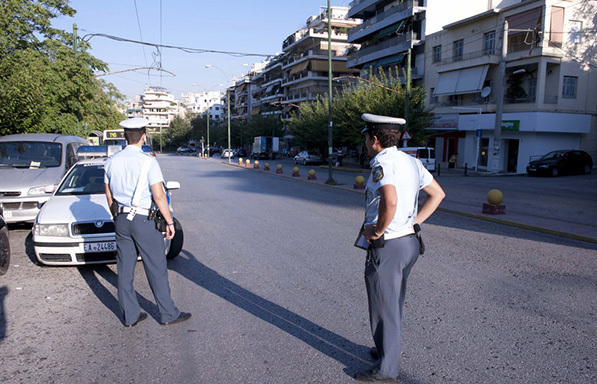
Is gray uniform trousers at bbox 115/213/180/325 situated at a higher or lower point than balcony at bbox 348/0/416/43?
lower

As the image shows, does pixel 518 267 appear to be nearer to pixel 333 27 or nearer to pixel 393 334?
pixel 393 334

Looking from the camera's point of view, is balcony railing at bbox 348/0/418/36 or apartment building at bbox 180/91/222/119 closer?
balcony railing at bbox 348/0/418/36

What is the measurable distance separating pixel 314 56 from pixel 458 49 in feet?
113

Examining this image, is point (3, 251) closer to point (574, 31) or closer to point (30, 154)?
point (30, 154)

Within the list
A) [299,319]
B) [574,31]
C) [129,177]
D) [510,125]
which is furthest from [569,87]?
[129,177]

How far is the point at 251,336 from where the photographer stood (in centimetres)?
414

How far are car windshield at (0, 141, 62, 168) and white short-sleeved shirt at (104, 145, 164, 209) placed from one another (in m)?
7.02

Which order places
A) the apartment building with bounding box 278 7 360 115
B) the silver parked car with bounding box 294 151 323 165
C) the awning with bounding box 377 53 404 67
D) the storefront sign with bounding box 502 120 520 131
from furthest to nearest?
1. the apartment building with bounding box 278 7 360 115
2. the silver parked car with bounding box 294 151 323 165
3. the awning with bounding box 377 53 404 67
4. the storefront sign with bounding box 502 120 520 131

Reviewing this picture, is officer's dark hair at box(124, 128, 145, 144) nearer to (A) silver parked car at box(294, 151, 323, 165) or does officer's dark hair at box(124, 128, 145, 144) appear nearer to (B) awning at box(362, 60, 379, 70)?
(A) silver parked car at box(294, 151, 323, 165)

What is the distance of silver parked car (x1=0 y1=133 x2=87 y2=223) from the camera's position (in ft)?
28.2

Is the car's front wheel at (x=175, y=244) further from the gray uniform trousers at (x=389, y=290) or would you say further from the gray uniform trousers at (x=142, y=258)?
the gray uniform trousers at (x=389, y=290)

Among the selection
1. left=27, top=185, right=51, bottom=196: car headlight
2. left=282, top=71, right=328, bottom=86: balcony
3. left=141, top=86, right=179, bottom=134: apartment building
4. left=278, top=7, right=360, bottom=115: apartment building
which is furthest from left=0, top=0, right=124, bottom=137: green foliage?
left=141, top=86, right=179, bottom=134: apartment building

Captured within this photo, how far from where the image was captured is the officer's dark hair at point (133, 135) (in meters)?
4.17

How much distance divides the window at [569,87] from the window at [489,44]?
5535mm
